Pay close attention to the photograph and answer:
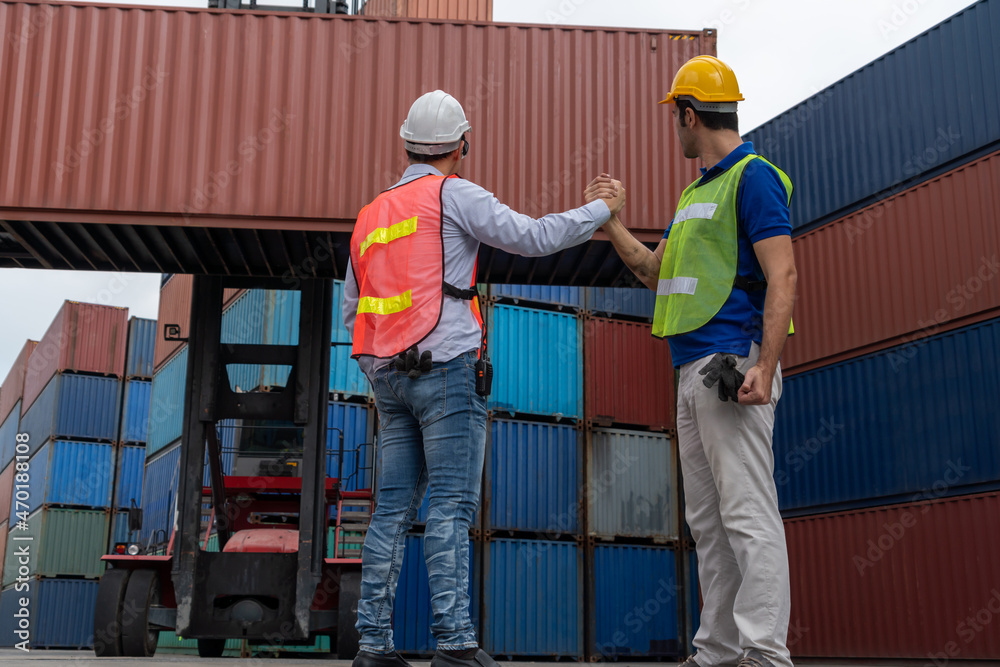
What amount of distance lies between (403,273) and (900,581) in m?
13.3

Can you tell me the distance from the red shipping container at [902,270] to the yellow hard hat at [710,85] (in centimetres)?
1194

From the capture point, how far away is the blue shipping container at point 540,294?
64.4 ft

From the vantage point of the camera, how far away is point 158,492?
21.6 meters

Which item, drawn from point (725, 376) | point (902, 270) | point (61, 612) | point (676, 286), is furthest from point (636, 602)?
point (725, 376)

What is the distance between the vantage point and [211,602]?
27.7 feet

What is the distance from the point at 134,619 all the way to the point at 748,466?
7.16 m

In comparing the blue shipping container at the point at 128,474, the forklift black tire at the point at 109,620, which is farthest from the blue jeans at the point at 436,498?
the blue shipping container at the point at 128,474

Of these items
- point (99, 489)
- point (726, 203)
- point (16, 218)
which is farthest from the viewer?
point (99, 489)

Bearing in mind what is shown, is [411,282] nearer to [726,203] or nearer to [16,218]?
[726,203]

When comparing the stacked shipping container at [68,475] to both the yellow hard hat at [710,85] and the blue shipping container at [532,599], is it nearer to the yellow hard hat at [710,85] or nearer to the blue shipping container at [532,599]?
the blue shipping container at [532,599]

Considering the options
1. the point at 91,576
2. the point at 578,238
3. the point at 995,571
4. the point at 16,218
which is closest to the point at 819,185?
the point at 995,571

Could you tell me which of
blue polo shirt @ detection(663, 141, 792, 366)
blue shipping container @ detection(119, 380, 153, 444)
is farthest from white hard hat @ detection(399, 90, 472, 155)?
blue shipping container @ detection(119, 380, 153, 444)

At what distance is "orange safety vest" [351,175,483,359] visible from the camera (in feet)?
11.9

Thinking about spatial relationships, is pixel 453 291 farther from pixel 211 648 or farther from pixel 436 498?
pixel 211 648
